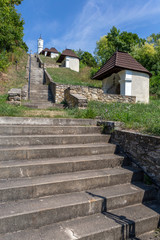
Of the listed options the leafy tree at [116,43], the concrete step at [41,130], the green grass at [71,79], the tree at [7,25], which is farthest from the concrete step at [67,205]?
the leafy tree at [116,43]

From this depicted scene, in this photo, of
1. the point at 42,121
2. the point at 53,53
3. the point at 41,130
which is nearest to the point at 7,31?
the point at 42,121

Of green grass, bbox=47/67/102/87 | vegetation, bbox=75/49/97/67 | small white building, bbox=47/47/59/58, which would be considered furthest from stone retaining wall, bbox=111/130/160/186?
small white building, bbox=47/47/59/58

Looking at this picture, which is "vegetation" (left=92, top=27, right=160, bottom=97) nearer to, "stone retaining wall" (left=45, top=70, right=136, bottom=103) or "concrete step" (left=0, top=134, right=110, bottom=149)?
"stone retaining wall" (left=45, top=70, right=136, bottom=103)

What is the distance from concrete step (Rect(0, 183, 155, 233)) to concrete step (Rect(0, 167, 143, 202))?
8 cm

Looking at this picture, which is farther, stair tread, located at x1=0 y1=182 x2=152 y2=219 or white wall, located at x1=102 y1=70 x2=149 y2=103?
white wall, located at x1=102 y1=70 x2=149 y2=103

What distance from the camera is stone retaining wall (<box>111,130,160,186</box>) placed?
3038 millimetres

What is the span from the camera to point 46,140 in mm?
3549

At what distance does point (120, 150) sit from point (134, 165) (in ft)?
1.61

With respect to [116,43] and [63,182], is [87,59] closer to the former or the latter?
[116,43]

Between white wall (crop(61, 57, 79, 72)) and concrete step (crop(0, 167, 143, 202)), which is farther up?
white wall (crop(61, 57, 79, 72))

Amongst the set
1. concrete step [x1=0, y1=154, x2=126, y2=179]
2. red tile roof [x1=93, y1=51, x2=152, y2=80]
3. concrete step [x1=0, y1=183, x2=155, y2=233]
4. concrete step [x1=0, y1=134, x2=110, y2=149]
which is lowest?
concrete step [x1=0, y1=183, x2=155, y2=233]

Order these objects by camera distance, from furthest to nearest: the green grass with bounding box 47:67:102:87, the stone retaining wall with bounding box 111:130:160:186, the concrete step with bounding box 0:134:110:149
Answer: the green grass with bounding box 47:67:102:87 → the concrete step with bounding box 0:134:110:149 → the stone retaining wall with bounding box 111:130:160:186

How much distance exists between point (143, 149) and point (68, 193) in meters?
1.78

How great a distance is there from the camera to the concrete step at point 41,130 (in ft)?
11.9
